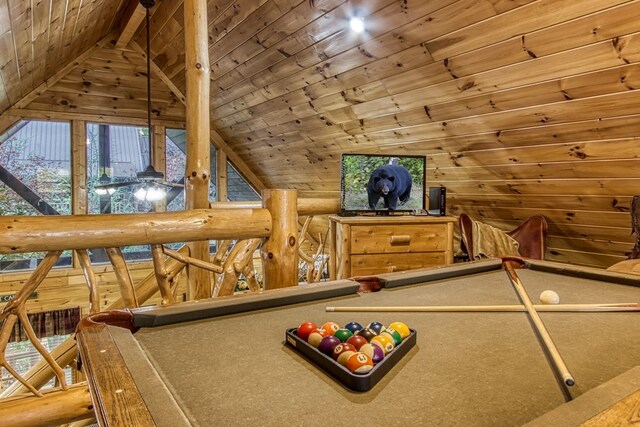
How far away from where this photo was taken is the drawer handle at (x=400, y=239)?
292cm

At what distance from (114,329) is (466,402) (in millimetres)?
867

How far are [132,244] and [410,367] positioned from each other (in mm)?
1188

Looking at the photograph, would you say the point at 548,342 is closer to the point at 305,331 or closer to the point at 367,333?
the point at 367,333

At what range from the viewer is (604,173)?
271cm

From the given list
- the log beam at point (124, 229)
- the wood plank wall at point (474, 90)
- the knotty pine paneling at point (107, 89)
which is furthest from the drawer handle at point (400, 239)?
the knotty pine paneling at point (107, 89)

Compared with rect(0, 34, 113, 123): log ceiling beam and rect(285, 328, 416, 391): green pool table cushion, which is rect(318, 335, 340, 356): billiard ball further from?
rect(0, 34, 113, 123): log ceiling beam

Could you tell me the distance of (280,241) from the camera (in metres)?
2.05

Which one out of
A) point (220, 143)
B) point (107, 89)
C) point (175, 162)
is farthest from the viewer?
point (220, 143)

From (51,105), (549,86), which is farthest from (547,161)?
(51,105)

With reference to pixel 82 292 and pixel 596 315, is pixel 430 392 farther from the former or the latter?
pixel 82 292

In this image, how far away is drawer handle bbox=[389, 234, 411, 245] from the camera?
292 cm

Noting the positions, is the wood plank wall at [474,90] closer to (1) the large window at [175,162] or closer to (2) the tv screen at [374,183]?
(2) the tv screen at [374,183]

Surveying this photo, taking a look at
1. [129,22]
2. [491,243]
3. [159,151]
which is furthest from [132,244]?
[159,151]

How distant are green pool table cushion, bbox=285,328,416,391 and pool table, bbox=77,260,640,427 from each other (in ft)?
0.05
